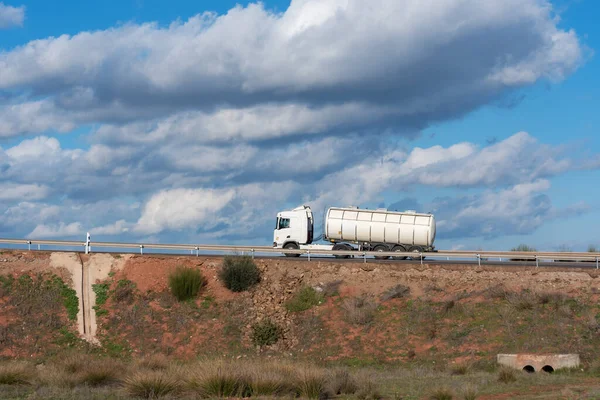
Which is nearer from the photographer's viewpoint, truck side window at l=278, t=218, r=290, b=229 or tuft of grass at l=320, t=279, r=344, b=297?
tuft of grass at l=320, t=279, r=344, b=297

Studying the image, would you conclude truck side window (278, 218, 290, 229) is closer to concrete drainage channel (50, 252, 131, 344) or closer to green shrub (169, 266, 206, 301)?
green shrub (169, 266, 206, 301)

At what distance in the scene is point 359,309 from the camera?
38.4 meters

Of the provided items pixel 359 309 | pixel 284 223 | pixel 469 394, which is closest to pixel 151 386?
pixel 469 394

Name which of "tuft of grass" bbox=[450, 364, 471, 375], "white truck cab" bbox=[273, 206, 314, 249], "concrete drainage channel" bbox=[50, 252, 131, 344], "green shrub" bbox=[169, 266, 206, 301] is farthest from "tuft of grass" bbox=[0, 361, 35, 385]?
"white truck cab" bbox=[273, 206, 314, 249]

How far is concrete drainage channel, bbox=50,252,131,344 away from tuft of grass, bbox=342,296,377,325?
13824 mm

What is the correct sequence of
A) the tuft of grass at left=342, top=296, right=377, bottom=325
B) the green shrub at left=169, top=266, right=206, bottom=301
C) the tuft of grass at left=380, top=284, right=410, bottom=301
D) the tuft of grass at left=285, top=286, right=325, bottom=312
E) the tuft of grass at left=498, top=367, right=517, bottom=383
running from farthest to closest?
the green shrub at left=169, top=266, right=206, bottom=301
the tuft of grass at left=285, top=286, right=325, bottom=312
the tuft of grass at left=380, top=284, right=410, bottom=301
the tuft of grass at left=342, top=296, right=377, bottom=325
the tuft of grass at left=498, top=367, right=517, bottom=383

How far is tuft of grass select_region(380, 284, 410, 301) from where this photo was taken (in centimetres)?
3942

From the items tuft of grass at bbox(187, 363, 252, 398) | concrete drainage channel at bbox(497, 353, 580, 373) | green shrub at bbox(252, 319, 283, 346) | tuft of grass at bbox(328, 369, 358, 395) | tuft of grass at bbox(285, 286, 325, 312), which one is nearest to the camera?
tuft of grass at bbox(187, 363, 252, 398)

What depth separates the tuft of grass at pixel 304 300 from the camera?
3991 centimetres

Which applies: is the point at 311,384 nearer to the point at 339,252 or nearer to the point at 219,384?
the point at 219,384

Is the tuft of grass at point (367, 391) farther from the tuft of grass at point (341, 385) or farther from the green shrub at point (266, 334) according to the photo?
the green shrub at point (266, 334)

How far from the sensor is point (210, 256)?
1820 inches

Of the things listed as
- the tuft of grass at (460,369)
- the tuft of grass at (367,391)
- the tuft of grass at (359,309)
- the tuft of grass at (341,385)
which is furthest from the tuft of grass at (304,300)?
the tuft of grass at (367,391)

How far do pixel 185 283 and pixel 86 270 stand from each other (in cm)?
700
